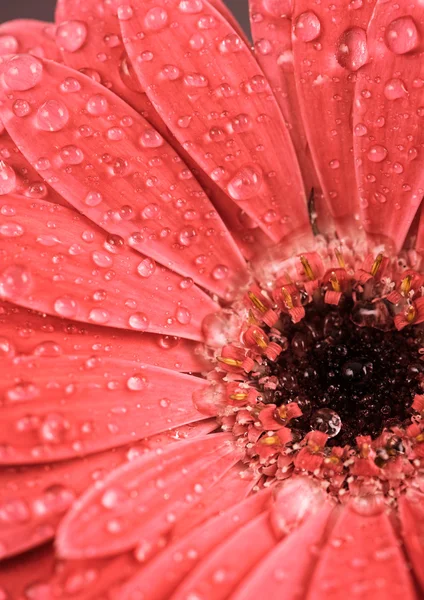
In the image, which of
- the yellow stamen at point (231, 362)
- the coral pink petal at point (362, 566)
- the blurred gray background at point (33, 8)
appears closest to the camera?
the coral pink petal at point (362, 566)

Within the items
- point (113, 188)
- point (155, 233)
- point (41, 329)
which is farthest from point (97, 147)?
point (41, 329)

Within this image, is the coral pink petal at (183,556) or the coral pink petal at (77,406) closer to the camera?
the coral pink petal at (183,556)

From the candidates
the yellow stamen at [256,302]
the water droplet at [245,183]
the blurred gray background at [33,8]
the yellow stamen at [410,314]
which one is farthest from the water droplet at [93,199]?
the blurred gray background at [33,8]

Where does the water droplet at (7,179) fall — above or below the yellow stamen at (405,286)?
above

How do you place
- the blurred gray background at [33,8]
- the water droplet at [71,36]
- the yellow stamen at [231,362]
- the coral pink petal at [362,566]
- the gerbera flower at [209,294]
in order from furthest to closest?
the blurred gray background at [33,8] → the yellow stamen at [231,362] → the water droplet at [71,36] → the gerbera flower at [209,294] → the coral pink petal at [362,566]

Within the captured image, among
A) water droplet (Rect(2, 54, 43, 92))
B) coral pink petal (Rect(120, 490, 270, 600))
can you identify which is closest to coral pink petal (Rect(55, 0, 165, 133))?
water droplet (Rect(2, 54, 43, 92))

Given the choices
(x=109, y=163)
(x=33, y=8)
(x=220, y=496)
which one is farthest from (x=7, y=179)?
(x=33, y=8)

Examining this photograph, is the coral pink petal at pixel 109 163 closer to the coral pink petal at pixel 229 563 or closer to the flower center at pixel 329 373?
the flower center at pixel 329 373

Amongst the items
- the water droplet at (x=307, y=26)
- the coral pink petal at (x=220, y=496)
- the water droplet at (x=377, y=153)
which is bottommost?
the coral pink petal at (x=220, y=496)
